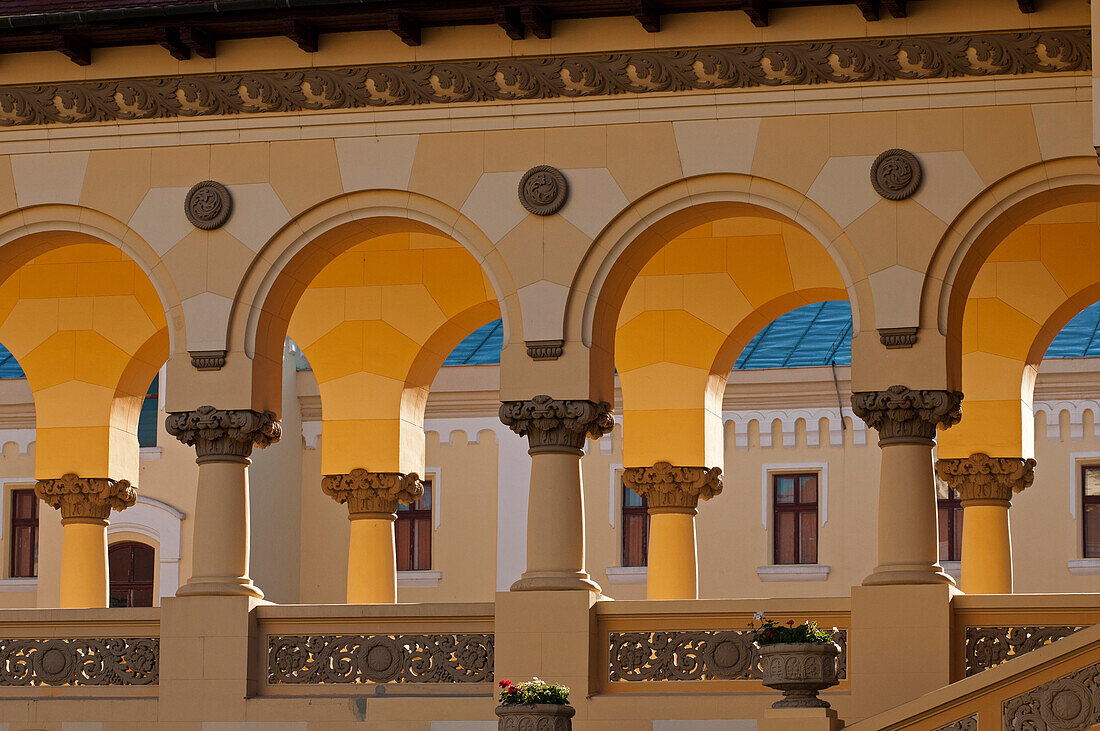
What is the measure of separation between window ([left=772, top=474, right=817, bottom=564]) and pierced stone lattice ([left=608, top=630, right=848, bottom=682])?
49.7 feet

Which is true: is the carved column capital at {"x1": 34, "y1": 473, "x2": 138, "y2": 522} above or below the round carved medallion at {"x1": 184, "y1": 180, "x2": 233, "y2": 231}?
below

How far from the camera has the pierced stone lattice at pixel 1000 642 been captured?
17781 mm

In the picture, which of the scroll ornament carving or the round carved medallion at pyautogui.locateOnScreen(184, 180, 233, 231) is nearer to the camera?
the scroll ornament carving

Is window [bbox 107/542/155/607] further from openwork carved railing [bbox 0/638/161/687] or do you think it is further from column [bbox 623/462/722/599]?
openwork carved railing [bbox 0/638/161/687]

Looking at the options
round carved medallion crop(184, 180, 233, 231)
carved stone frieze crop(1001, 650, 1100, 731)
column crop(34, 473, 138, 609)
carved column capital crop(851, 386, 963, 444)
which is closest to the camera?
carved stone frieze crop(1001, 650, 1100, 731)

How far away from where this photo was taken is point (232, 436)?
19.6 metres

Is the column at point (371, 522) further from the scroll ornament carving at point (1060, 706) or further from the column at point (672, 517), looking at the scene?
the scroll ornament carving at point (1060, 706)

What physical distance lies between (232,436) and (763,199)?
5.21 metres

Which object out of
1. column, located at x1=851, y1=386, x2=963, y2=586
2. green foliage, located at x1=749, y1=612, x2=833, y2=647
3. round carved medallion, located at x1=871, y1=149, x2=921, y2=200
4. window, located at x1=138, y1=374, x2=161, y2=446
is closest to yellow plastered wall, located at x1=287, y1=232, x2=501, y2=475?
round carved medallion, located at x1=871, y1=149, x2=921, y2=200

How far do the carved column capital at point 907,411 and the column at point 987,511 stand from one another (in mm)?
4074

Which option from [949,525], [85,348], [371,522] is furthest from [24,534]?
[949,525]

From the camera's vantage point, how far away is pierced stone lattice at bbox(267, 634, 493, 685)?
19000mm

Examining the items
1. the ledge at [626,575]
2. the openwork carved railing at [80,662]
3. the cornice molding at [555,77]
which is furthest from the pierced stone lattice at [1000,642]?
the ledge at [626,575]

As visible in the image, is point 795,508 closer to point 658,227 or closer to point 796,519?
point 796,519
